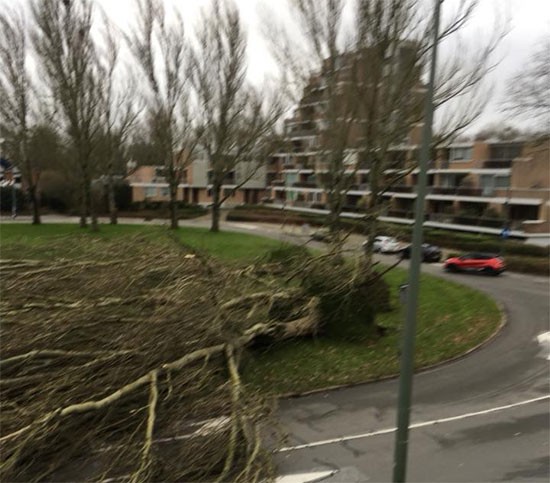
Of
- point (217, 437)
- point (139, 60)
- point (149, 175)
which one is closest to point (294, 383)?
point (217, 437)

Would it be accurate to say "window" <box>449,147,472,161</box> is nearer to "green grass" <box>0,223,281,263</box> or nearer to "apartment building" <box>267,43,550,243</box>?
"apartment building" <box>267,43,550,243</box>

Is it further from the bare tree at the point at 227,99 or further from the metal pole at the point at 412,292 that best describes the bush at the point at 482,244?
the metal pole at the point at 412,292

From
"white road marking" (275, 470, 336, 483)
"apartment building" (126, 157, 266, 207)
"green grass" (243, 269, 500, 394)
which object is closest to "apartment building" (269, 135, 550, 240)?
"green grass" (243, 269, 500, 394)

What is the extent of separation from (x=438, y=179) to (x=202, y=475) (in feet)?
155

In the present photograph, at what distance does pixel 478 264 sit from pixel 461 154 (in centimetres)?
2250

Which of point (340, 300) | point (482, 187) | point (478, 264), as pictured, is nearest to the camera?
point (340, 300)

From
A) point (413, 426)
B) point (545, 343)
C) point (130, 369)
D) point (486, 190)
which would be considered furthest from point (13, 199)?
point (413, 426)

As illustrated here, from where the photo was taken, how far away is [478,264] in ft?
93.1

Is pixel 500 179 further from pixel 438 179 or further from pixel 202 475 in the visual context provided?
pixel 202 475

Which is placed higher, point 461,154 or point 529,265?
point 461,154

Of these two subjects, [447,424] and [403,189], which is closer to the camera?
[447,424]

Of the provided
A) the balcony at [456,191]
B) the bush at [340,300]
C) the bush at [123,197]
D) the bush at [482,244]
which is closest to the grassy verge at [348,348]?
the bush at [340,300]

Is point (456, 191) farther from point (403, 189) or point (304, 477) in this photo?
point (304, 477)

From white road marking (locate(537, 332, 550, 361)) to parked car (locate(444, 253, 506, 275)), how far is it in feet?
39.8
